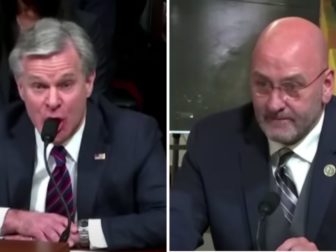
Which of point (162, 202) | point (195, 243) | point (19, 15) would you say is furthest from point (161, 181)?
point (19, 15)

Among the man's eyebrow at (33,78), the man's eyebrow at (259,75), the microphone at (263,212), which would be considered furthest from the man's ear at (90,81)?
the microphone at (263,212)

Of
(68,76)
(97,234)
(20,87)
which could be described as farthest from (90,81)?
(97,234)

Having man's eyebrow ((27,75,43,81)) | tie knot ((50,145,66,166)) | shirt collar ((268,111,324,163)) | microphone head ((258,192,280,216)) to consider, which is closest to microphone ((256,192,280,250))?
microphone head ((258,192,280,216))

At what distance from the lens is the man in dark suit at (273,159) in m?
1.43

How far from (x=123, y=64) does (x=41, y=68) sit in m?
0.19

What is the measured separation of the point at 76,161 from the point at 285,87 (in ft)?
1.67

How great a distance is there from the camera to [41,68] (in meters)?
1.49

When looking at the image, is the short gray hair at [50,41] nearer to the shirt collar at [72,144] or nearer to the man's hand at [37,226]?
the shirt collar at [72,144]

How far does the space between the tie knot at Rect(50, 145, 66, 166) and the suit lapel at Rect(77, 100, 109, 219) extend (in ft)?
0.13

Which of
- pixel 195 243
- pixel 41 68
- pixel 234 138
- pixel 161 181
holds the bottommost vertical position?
pixel 195 243

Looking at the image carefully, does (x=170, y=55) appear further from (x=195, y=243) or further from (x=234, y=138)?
(x=195, y=243)

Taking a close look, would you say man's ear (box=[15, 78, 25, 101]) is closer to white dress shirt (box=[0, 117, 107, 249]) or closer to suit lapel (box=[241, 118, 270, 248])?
white dress shirt (box=[0, 117, 107, 249])

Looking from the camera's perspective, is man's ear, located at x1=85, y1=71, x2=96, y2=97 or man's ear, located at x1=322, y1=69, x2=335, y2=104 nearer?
man's ear, located at x1=322, y1=69, x2=335, y2=104

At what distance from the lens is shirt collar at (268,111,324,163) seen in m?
1.46
